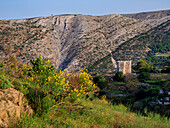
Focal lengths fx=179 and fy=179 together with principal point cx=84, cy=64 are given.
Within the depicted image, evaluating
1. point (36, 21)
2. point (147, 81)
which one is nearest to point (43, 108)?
point (147, 81)

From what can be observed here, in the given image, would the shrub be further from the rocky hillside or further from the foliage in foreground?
the rocky hillside

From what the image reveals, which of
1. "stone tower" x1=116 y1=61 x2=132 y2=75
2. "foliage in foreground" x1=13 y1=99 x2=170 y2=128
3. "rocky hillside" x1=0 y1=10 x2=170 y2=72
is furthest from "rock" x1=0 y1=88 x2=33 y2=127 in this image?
"rocky hillside" x1=0 y1=10 x2=170 y2=72

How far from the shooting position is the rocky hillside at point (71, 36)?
5334 centimetres

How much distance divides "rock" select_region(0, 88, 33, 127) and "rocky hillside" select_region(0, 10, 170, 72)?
139 ft

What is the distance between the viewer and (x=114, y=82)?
2941 centimetres

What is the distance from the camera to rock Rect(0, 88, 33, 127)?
4.06 metres

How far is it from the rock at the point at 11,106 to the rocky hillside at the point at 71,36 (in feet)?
139

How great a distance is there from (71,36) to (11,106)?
208 ft

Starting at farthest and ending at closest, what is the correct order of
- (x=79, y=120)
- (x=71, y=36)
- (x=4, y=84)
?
(x=71, y=36) < (x=79, y=120) < (x=4, y=84)

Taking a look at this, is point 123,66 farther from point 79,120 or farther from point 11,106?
point 11,106

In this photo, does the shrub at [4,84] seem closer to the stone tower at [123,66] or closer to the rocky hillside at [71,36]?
the stone tower at [123,66]

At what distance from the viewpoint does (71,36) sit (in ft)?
219

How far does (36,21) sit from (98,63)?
3639 cm

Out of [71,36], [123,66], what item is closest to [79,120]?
[123,66]
